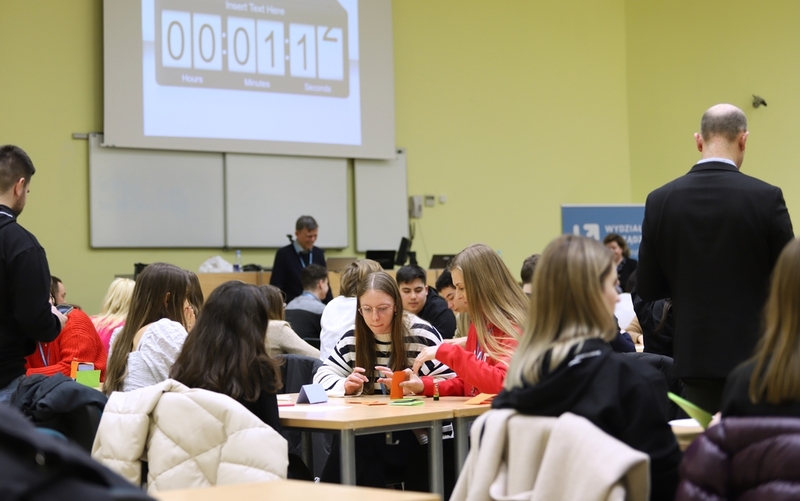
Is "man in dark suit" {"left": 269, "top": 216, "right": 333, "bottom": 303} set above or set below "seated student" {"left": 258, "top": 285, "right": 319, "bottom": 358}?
above

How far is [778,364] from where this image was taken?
73.2 inches

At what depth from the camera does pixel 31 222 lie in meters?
8.93

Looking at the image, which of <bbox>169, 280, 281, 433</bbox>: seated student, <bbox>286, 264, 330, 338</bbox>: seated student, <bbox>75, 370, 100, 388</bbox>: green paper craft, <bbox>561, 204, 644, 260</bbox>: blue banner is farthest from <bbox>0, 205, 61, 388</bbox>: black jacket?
<bbox>561, 204, 644, 260</bbox>: blue banner

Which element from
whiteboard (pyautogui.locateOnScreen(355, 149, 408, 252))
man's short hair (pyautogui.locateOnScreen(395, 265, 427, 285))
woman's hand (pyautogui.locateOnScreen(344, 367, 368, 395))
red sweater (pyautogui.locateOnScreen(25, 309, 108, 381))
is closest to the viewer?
woman's hand (pyautogui.locateOnScreen(344, 367, 368, 395))

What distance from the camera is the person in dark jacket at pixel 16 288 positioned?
3518mm

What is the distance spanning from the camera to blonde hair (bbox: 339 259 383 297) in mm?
5379

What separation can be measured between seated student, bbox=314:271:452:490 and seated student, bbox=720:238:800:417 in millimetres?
2076

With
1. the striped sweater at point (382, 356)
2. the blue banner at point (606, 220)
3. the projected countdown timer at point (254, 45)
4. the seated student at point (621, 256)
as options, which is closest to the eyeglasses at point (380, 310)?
the striped sweater at point (382, 356)

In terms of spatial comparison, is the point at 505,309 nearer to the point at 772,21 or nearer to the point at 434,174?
the point at 434,174

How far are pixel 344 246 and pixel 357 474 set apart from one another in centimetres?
658

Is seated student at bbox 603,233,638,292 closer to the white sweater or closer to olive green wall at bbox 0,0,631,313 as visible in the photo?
olive green wall at bbox 0,0,631,313

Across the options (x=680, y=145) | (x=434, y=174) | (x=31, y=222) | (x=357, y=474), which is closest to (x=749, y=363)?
(x=357, y=474)

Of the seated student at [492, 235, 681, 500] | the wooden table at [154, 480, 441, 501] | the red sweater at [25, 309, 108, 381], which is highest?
the seated student at [492, 235, 681, 500]

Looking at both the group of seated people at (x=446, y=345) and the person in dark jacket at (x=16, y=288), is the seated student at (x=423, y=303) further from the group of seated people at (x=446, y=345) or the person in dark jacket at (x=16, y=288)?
the person in dark jacket at (x=16, y=288)
